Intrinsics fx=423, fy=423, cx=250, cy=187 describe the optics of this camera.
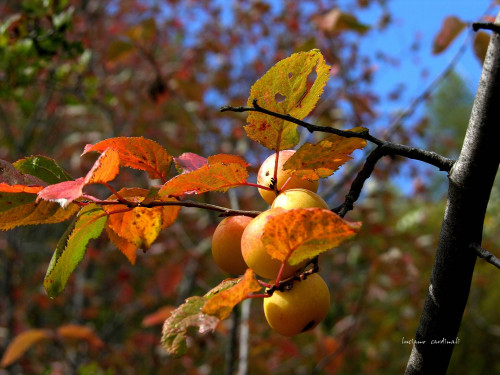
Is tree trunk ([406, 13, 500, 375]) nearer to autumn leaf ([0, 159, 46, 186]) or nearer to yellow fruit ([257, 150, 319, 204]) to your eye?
yellow fruit ([257, 150, 319, 204])

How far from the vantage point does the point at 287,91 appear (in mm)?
481

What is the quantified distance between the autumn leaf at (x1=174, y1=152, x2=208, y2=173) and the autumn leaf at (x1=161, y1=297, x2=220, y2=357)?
192mm

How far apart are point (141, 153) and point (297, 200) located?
200mm

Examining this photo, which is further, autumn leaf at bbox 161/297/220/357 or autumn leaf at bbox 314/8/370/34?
autumn leaf at bbox 314/8/370/34

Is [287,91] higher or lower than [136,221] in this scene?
higher

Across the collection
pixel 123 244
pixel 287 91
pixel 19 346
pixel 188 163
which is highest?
pixel 287 91

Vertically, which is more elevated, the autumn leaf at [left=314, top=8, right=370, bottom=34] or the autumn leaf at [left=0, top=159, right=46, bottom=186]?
the autumn leaf at [left=314, top=8, right=370, bottom=34]

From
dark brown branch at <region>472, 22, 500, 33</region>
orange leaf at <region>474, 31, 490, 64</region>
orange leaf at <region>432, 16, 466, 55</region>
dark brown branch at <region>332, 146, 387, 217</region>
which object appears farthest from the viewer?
orange leaf at <region>432, 16, 466, 55</region>

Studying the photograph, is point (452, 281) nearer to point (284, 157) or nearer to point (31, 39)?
point (284, 157)

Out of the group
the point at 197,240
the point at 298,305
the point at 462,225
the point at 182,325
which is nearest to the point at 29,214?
the point at 182,325

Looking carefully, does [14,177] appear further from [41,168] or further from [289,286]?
[289,286]

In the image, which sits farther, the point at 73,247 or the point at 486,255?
the point at 73,247

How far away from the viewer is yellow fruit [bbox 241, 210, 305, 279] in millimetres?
444

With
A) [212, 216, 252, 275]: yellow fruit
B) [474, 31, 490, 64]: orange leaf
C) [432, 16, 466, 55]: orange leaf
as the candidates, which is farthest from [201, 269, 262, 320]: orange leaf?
[432, 16, 466, 55]: orange leaf
